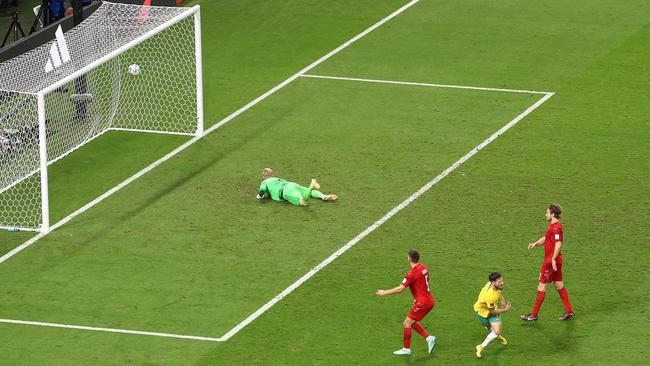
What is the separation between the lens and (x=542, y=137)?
29.8 m

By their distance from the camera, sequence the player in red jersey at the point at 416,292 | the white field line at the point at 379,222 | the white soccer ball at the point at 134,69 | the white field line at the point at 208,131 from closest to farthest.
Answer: the player in red jersey at the point at 416,292 < the white field line at the point at 379,222 < the white field line at the point at 208,131 < the white soccer ball at the point at 134,69

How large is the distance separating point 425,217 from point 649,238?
3774mm

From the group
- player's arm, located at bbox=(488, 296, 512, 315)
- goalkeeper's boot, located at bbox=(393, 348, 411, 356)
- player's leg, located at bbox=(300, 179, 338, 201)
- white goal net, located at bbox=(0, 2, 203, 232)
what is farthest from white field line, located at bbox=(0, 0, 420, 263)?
player's arm, located at bbox=(488, 296, 512, 315)

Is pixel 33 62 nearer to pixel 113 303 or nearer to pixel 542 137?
pixel 113 303

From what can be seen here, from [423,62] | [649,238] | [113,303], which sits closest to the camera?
[113,303]

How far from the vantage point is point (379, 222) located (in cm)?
2608

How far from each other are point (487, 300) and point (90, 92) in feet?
40.0

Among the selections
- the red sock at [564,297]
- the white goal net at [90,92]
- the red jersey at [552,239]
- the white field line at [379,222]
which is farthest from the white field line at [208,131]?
the red sock at [564,297]

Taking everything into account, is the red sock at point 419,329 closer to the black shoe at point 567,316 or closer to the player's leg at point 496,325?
the player's leg at point 496,325

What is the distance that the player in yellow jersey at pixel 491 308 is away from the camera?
21.1 meters

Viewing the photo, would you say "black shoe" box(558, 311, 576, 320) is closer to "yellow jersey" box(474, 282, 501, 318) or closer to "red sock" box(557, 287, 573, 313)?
"red sock" box(557, 287, 573, 313)

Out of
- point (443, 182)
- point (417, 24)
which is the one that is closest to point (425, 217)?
point (443, 182)

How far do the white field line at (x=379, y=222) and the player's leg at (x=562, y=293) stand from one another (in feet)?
13.2

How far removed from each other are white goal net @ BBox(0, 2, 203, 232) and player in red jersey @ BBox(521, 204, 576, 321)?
8693 millimetres
